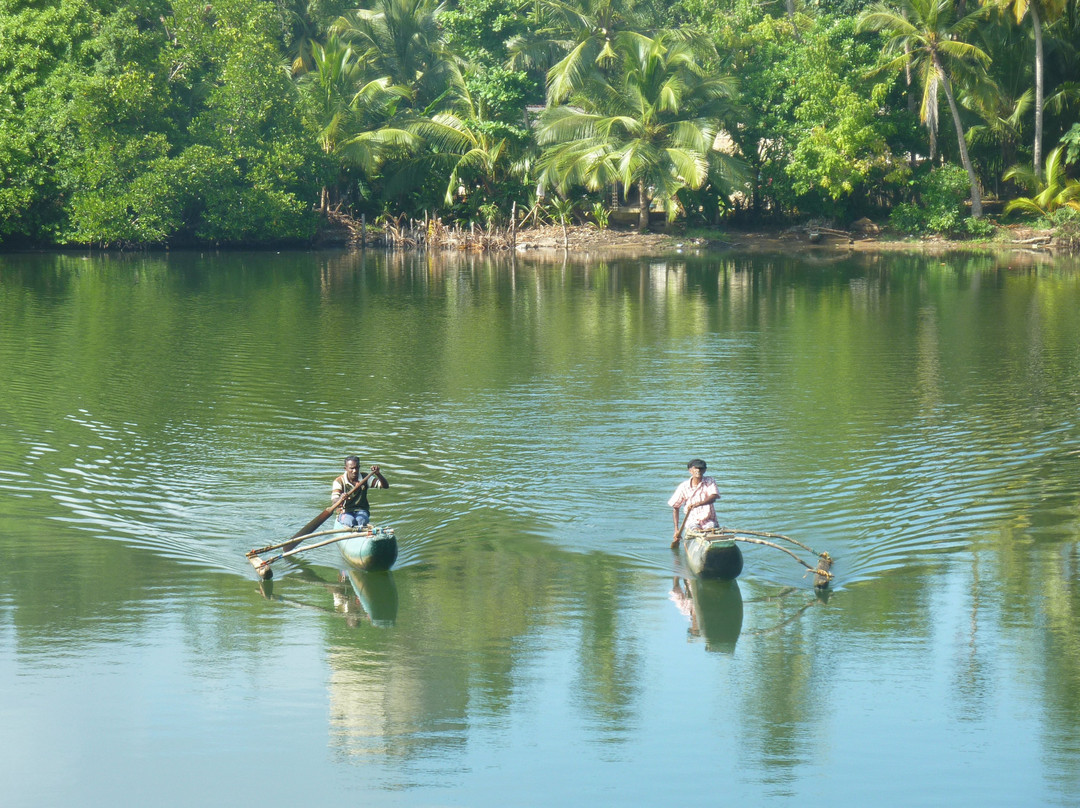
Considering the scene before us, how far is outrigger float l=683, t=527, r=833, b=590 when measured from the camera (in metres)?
12.6

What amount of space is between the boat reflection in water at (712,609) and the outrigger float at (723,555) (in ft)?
0.43

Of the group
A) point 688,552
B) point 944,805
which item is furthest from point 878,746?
point 688,552

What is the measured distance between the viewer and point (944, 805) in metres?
8.43

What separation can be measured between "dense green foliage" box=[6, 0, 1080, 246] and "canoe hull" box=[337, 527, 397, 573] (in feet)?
118

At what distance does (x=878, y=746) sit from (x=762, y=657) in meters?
1.89

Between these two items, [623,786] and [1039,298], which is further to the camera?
[1039,298]

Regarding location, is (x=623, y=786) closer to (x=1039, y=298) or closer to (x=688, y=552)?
(x=688, y=552)

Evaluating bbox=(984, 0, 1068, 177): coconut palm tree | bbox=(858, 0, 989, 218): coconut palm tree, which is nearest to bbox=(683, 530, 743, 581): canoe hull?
bbox=(984, 0, 1068, 177): coconut palm tree

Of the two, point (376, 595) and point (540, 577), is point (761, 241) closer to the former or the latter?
point (540, 577)

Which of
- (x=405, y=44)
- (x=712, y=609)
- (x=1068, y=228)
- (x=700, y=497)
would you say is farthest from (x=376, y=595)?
(x=405, y=44)

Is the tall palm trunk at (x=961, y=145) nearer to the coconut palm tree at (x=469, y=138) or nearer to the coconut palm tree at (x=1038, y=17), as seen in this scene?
the coconut palm tree at (x=1038, y=17)

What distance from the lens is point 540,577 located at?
13242 millimetres

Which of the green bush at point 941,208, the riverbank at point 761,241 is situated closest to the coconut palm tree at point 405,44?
the riverbank at point 761,241

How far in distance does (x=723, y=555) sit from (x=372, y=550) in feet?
12.3
